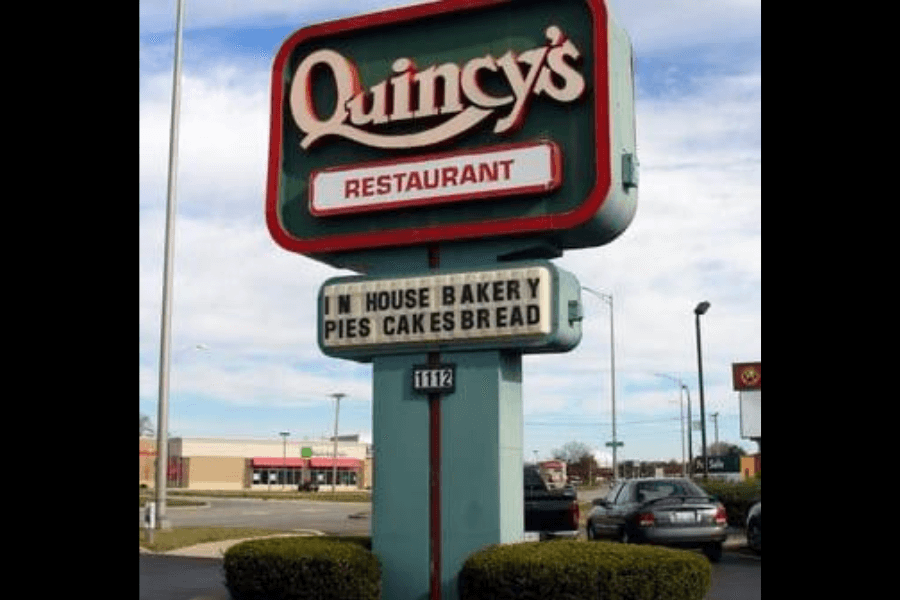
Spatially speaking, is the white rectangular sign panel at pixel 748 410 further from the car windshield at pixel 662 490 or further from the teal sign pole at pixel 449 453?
the teal sign pole at pixel 449 453

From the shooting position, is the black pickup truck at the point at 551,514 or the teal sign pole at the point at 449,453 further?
the black pickup truck at the point at 551,514

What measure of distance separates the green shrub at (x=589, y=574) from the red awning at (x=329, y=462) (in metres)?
104

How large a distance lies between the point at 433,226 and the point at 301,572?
442 centimetres

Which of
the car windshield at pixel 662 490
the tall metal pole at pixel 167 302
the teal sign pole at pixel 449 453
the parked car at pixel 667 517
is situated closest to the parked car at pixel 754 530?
the parked car at pixel 667 517

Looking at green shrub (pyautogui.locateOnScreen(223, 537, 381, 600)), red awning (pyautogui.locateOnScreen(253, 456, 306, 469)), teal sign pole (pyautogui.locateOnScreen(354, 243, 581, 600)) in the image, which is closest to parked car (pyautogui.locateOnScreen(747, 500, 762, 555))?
teal sign pole (pyautogui.locateOnScreen(354, 243, 581, 600))

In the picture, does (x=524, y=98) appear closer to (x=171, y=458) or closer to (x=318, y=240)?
(x=318, y=240)

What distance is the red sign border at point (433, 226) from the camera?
12.4 m

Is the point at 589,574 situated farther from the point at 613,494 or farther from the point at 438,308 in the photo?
the point at 613,494

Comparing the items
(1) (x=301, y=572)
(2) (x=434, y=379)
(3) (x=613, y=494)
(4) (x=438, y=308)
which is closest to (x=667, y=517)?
(3) (x=613, y=494)
